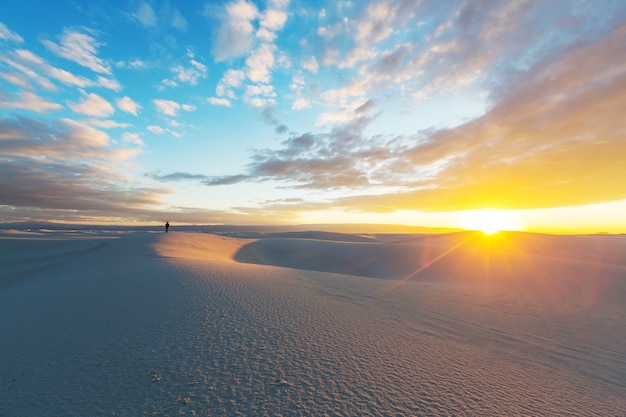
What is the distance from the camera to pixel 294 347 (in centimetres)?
475

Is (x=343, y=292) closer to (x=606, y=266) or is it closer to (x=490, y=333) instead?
(x=490, y=333)

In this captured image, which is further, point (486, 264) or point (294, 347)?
point (486, 264)

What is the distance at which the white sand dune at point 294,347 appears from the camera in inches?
139

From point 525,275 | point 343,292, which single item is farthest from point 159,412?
point 525,275

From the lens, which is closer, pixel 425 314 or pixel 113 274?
pixel 425 314

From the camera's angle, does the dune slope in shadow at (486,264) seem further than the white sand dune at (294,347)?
Yes

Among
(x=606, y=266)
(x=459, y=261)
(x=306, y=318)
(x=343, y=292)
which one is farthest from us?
(x=459, y=261)

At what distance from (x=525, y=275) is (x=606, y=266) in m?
5.05

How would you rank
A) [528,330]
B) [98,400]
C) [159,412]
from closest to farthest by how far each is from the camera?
[159,412], [98,400], [528,330]

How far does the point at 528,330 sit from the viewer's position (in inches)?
265

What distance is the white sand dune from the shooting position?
3.54 meters

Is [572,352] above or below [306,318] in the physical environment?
below

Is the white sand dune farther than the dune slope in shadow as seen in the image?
No

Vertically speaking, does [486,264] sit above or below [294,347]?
above
